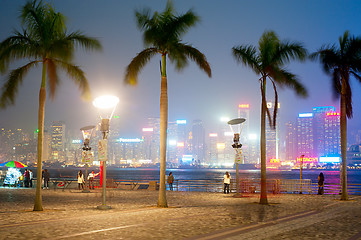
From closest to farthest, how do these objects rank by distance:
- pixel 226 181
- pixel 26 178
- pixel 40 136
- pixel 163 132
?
pixel 40 136 → pixel 163 132 → pixel 226 181 → pixel 26 178

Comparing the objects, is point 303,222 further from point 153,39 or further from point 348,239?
point 153,39

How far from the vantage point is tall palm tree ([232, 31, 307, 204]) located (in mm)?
22688

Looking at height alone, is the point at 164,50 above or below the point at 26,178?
above

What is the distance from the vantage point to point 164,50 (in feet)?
69.5

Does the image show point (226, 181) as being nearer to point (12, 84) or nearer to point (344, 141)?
point (344, 141)

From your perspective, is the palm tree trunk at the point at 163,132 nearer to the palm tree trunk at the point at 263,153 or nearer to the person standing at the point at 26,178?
the palm tree trunk at the point at 263,153

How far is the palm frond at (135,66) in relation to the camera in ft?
69.3

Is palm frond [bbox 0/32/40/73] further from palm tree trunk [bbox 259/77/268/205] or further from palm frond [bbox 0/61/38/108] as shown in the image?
palm tree trunk [bbox 259/77/268/205]

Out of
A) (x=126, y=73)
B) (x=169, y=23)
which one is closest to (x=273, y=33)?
(x=169, y=23)

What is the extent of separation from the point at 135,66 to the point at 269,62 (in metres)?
7.38

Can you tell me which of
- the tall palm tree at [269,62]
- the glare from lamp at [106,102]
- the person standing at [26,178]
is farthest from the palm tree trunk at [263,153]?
the person standing at [26,178]

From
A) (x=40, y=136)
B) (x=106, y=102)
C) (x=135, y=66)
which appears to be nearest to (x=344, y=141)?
(x=135, y=66)

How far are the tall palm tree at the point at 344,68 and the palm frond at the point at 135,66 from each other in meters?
11.2

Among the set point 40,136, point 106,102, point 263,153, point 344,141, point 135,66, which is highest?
point 135,66
